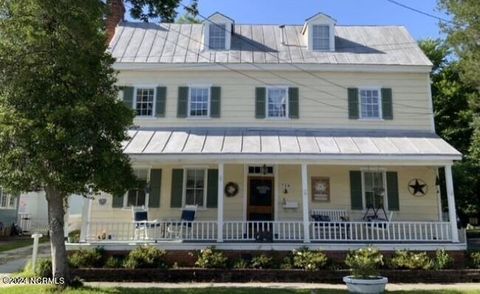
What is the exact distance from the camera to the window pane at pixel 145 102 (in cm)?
1555

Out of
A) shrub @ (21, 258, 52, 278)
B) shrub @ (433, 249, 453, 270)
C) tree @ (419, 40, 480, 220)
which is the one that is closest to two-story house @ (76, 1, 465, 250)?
shrub @ (433, 249, 453, 270)

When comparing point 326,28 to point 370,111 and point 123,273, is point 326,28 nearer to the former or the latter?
point 370,111

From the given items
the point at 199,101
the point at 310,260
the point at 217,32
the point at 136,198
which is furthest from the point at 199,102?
the point at 310,260

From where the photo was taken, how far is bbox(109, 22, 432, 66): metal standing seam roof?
15922mm

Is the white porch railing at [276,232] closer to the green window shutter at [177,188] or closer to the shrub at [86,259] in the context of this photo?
the shrub at [86,259]

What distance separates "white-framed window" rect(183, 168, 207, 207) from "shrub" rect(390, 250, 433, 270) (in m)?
6.33

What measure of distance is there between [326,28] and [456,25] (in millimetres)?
4799

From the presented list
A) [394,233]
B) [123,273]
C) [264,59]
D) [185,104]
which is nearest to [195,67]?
[185,104]

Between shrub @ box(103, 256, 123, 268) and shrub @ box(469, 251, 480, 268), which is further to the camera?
shrub @ box(469, 251, 480, 268)

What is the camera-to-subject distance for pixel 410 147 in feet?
44.5

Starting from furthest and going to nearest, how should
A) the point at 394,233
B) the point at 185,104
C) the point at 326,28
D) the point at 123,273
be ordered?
the point at 326,28 < the point at 185,104 < the point at 394,233 < the point at 123,273

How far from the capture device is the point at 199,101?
1563 centimetres

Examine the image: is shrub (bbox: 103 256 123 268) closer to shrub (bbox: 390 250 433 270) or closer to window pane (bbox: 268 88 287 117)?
window pane (bbox: 268 88 287 117)

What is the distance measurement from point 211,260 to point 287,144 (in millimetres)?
4440
